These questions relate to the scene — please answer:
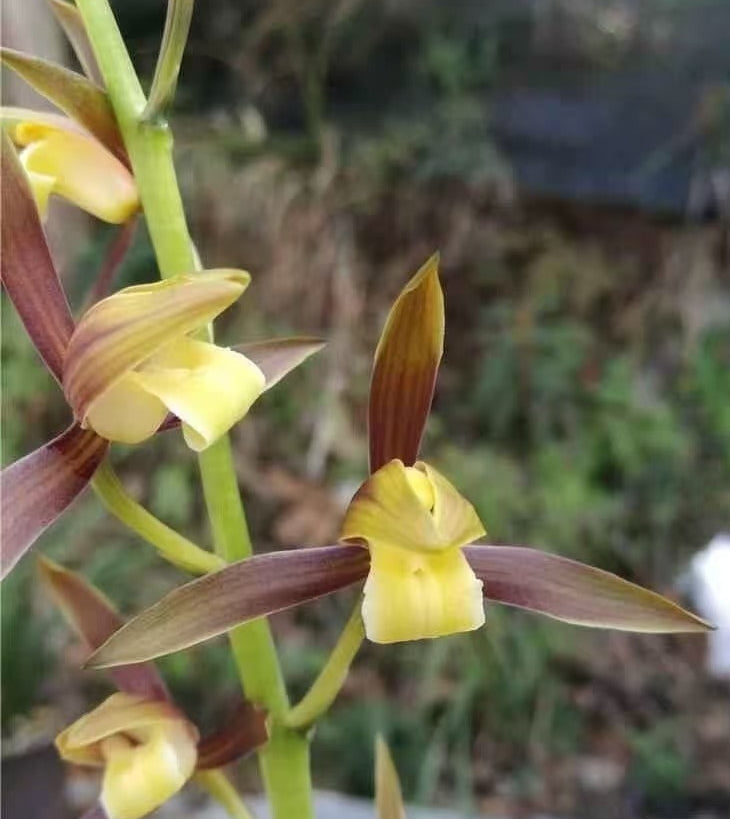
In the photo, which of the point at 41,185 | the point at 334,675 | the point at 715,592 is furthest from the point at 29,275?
the point at 715,592

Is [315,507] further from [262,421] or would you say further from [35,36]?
[35,36]

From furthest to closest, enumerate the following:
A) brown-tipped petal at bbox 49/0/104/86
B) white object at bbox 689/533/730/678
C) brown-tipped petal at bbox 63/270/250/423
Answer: white object at bbox 689/533/730/678, brown-tipped petal at bbox 49/0/104/86, brown-tipped petal at bbox 63/270/250/423

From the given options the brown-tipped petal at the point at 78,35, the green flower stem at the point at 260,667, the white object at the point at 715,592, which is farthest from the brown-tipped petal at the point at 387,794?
the white object at the point at 715,592

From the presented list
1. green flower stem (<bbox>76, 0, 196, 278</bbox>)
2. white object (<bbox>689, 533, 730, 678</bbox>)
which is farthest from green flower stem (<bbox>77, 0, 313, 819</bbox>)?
white object (<bbox>689, 533, 730, 678</bbox>)

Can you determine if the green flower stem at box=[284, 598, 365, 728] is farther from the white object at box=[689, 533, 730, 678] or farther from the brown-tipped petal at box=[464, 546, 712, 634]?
the white object at box=[689, 533, 730, 678]

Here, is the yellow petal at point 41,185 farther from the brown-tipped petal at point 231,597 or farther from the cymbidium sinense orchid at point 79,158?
the brown-tipped petal at point 231,597

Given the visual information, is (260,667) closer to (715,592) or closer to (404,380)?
(404,380)
